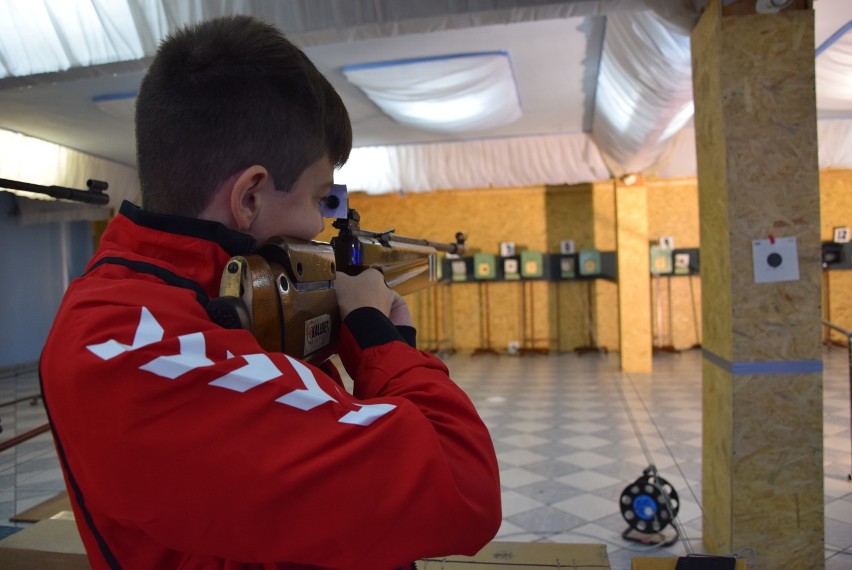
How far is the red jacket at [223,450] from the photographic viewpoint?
52cm

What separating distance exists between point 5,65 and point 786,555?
4044mm

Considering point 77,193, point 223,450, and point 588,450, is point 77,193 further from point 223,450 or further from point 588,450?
point 588,450

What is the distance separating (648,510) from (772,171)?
1737mm

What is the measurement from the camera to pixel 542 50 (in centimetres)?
427

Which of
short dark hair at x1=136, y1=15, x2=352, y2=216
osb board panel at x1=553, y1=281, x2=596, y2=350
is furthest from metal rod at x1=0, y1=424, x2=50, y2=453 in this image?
osb board panel at x1=553, y1=281, x2=596, y2=350

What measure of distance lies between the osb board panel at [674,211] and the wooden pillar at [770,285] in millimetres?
7750

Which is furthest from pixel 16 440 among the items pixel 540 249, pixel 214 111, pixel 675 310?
pixel 675 310

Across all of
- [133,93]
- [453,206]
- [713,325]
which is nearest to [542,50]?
[713,325]

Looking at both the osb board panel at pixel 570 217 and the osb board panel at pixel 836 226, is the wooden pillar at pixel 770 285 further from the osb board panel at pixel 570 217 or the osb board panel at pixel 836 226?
the osb board panel at pixel 836 226

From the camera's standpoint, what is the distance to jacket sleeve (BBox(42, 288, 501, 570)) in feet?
1.69

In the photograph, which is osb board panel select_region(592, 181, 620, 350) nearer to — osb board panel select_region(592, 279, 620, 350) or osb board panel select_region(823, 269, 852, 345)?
osb board panel select_region(592, 279, 620, 350)

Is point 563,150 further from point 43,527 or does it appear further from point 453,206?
point 43,527

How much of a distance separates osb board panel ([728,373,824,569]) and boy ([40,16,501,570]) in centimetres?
207

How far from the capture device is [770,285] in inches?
90.7
